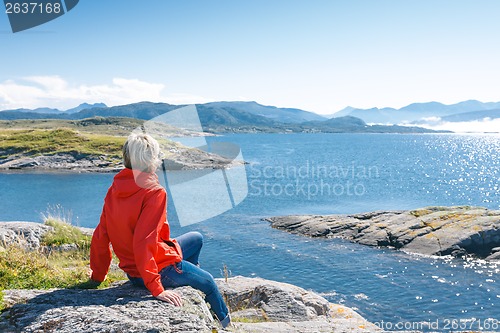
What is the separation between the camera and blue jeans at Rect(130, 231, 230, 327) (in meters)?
6.39

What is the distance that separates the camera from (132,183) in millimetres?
6020

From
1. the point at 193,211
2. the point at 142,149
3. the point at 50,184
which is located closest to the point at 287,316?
the point at 142,149

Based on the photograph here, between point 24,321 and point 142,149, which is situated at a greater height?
point 142,149

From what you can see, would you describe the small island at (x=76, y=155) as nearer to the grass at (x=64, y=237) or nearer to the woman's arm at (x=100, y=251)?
the grass at (x=64, y=237)

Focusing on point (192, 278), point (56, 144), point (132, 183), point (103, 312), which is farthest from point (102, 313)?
point (56, 144)

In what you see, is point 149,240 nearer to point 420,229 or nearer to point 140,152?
point 140,152

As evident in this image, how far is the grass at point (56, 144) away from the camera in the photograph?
11694cm

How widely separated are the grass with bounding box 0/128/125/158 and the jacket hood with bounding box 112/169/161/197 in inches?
4561

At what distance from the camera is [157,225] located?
19.6 feet

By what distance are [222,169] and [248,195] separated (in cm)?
3639

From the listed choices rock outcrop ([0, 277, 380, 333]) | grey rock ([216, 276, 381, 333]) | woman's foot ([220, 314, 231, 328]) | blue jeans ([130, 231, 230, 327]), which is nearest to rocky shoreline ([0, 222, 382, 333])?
rock outcrop ([0, 277, 380, 333])

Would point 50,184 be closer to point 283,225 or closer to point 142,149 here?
point 283,225

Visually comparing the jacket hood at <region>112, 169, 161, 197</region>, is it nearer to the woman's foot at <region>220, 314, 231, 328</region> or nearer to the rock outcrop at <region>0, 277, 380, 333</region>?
the rock outcrop at <region>0, 277, 380, 333</region>

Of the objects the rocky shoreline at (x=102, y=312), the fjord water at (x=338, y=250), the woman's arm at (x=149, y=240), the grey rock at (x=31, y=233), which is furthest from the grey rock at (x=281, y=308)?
the fjord water at (x=338, y=250)
